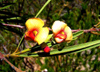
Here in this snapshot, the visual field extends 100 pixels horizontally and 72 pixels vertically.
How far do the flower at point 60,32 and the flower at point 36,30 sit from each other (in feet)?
0.13

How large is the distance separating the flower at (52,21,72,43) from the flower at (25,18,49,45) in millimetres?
38

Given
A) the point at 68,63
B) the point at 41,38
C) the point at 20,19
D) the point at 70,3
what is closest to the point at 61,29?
the point at 41,38

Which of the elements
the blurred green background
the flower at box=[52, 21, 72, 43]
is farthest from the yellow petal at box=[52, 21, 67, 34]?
the blurred green background

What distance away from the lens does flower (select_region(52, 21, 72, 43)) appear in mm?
353

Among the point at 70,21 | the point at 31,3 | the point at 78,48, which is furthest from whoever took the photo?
the point at 31,3

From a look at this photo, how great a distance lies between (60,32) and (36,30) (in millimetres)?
83

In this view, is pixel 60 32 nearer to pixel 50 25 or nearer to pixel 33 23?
pixel 33 23

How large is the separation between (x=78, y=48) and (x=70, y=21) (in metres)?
1.08

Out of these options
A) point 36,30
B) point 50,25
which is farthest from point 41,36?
point 50,25

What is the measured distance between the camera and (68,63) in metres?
1.41

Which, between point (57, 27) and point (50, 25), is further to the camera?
point (50, 25)

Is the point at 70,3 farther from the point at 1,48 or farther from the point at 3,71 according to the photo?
the point at 3,71

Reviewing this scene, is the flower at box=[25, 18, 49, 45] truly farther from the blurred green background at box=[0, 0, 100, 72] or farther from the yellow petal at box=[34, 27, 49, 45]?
the blurred green background at box=[0, 0, 100, 72]

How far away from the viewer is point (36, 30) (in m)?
0.35
